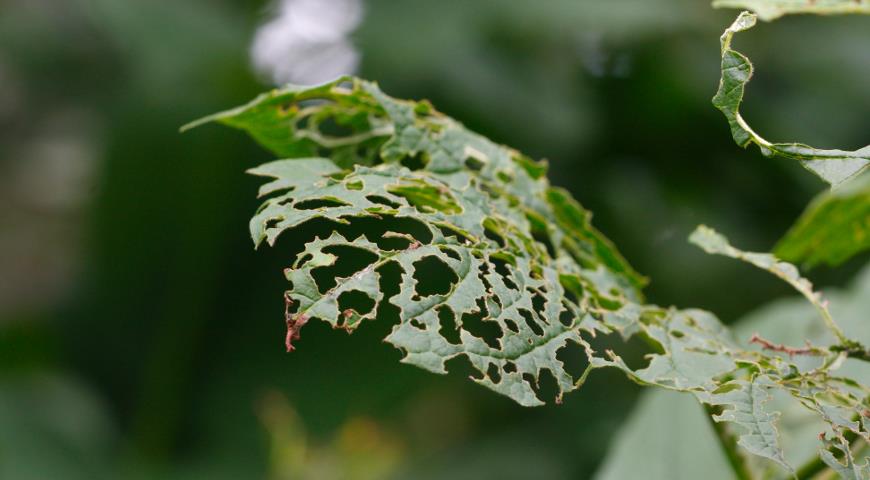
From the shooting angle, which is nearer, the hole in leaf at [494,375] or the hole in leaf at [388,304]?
the hole in leaf at [494,375]

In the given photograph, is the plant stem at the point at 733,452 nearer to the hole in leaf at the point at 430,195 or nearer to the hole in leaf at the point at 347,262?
the hole in leaf at the point at 430,195

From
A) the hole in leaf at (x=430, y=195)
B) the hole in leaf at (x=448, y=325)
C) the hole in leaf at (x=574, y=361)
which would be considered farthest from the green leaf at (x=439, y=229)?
the hole in leaf at (x=574, y=361)

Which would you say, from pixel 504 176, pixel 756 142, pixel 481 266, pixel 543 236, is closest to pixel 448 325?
pixel 543 236

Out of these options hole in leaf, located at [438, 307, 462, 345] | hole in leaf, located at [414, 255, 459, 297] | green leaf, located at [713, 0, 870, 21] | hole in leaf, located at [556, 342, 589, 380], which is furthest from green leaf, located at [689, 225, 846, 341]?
hole in leaf, located at [556, 342, 589, 380]

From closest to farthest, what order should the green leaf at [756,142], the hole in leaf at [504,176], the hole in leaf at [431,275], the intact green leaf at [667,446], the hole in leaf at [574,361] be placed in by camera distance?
the green leaf at [756,142]
the hole in leaf at [504,176]
the intact green leaf at [667,446]
the hole in leaf at [431,275]
the hole in leaf at [574,361]

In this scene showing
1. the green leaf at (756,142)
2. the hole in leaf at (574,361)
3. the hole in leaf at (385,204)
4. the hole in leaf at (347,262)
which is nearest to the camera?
the green leaf at (756,142)

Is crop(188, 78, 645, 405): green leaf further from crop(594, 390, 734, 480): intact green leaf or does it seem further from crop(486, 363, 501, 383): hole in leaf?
crop(594, 390, 734, 480): intact green leaf
